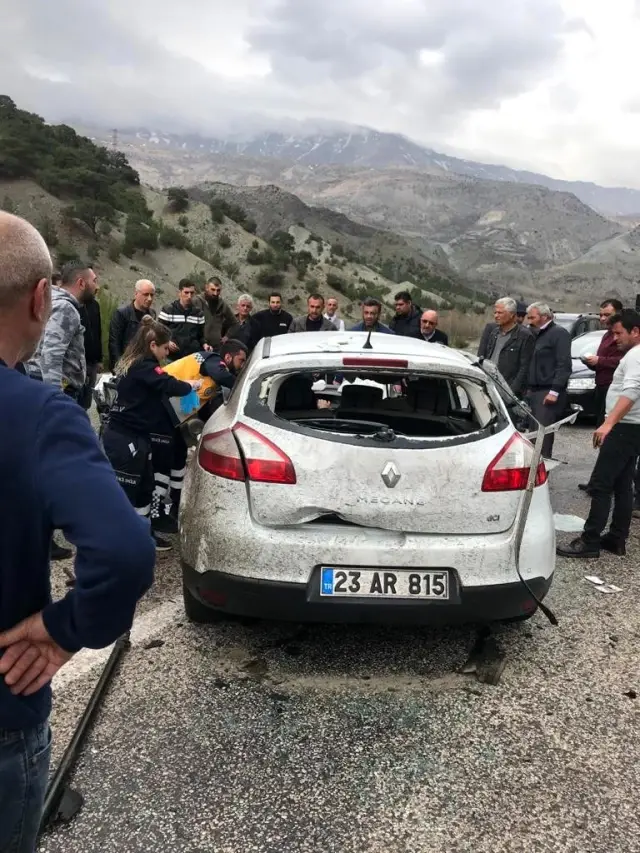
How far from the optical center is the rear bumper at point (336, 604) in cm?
287

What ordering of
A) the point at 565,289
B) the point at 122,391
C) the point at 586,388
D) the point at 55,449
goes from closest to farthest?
the point at 55,449, the point at 122,391, the point at 586,388, the point at 565,289

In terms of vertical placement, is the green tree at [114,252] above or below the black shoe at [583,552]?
below

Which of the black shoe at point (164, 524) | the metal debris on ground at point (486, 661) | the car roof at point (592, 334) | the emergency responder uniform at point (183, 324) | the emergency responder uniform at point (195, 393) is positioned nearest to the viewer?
the metal debris on ground at point (486, 661)

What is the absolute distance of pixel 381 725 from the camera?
277 cm

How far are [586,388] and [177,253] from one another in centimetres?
2729

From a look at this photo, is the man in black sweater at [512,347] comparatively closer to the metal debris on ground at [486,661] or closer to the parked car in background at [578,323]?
the metal debris on ground at [486,661]

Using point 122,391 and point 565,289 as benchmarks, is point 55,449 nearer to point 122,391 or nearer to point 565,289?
point 122,391

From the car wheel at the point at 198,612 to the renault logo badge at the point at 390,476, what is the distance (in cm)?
113

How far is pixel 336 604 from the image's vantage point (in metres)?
2.85

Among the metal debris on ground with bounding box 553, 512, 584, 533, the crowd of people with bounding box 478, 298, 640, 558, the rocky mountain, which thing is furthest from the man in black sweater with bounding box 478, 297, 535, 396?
the rocky mountain

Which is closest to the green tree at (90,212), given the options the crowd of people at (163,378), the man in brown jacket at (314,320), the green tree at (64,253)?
the green tree at (64,253)

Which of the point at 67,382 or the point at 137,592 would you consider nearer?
the point at 137,592

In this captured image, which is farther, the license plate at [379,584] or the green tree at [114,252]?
the green tree at [114,252]

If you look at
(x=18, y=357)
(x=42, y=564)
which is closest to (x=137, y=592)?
(x=42, y=564)
